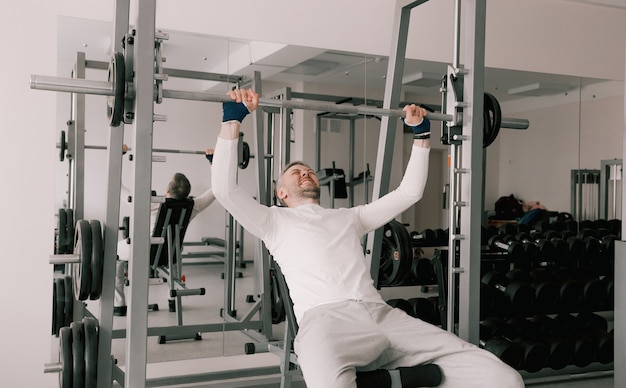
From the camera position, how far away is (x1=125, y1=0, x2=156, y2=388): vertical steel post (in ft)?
6.82

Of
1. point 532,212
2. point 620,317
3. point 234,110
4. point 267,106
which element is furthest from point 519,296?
point 234,110

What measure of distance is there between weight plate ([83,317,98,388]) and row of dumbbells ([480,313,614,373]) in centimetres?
215

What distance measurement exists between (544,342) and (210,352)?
2169 millimetres

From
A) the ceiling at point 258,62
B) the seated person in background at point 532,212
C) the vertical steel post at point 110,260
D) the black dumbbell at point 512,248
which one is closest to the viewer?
the vertical steel post at point 110,260

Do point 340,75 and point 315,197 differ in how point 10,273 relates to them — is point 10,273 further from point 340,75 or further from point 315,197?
point 340,75

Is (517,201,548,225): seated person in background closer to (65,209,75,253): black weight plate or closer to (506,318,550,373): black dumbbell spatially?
(506,318,550,373): black dumbbell

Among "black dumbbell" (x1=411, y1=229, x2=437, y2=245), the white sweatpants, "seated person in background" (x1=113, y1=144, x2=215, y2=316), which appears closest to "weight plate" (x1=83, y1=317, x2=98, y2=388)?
the white sweatpants

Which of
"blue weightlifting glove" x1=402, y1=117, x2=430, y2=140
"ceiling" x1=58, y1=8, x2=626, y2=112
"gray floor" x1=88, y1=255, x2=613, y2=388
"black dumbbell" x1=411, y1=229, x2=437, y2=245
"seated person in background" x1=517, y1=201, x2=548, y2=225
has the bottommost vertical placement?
"gray floor" x1=88, y1=255, x2=613, y2=388

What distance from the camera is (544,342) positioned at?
3.65m

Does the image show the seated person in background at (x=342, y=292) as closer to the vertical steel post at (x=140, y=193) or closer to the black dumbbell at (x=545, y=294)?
the vertical steel post at (x=140, y=193)

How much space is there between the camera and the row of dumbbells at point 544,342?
355 cm

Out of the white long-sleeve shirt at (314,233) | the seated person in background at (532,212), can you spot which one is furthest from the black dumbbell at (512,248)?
the white long-sleeve shirt at (314,233)

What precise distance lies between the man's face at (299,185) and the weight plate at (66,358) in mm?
1096

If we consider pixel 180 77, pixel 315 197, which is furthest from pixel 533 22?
pixel 315 197
